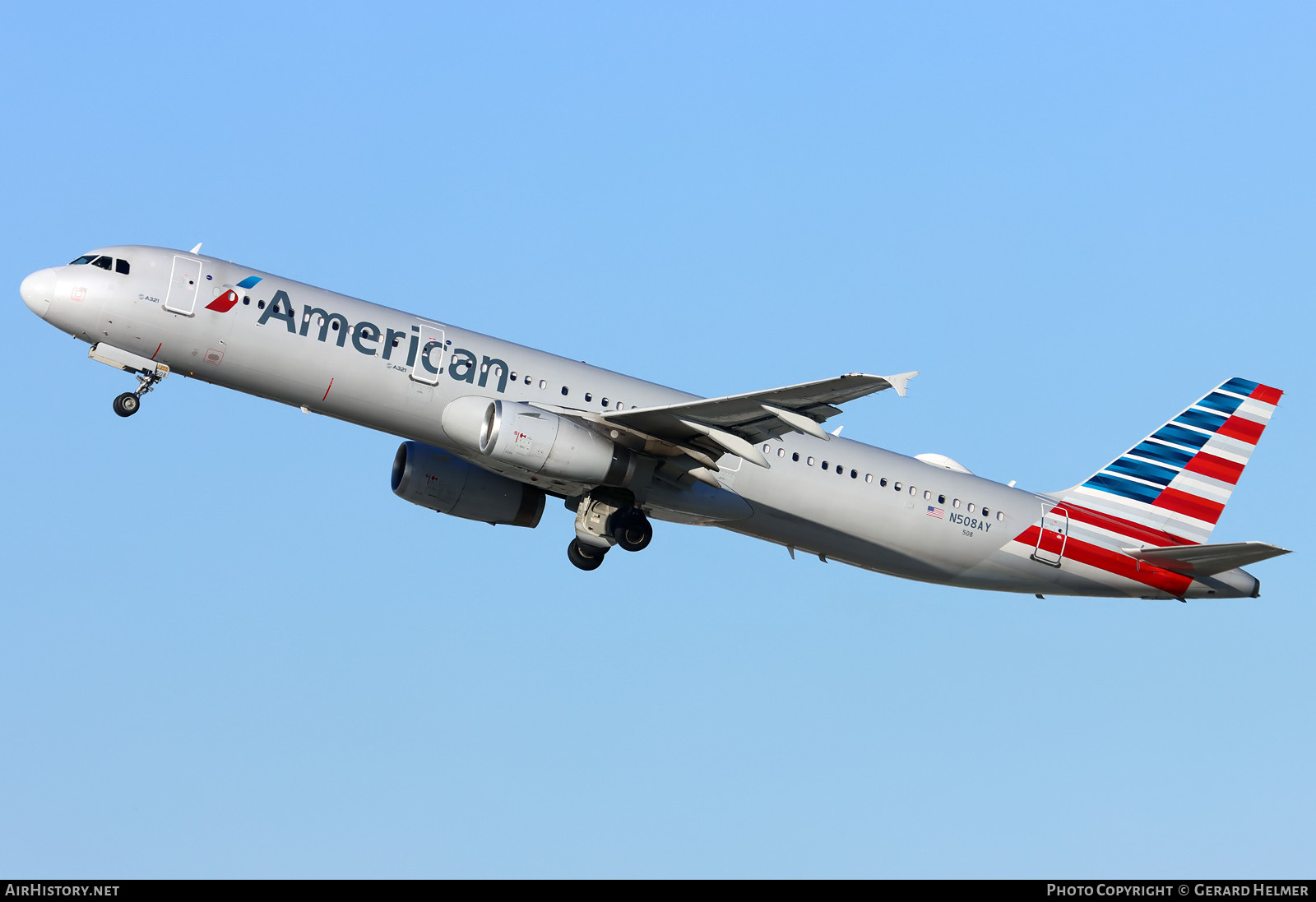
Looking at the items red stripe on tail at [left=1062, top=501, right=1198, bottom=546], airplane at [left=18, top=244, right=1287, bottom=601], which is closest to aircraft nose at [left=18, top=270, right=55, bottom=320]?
airplane at [left=18, top=244, right=1287, bottom=601]

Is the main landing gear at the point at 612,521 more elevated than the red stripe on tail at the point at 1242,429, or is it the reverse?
the red stripe on tail at the point at 1242,429

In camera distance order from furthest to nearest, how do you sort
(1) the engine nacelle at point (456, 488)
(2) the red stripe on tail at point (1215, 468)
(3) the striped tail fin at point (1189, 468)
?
(2) the red stripe on tail at point (1215, 468) → (3) the striped tail fin at point (1189, 468) → (1) the engine nacelle at point (456, 488)

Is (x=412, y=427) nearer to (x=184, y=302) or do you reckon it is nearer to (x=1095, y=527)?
(x=184, y=302)

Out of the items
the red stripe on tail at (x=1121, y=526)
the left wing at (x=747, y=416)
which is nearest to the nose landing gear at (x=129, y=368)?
the left wing at (x=747, y=416)

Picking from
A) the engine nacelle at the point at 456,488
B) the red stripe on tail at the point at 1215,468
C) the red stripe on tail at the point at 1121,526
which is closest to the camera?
the engine nacelle at the point at 456,488

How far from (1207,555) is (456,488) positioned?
19.3m

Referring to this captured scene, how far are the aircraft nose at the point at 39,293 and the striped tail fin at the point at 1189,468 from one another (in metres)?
26.6

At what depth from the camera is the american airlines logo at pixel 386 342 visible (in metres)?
33.3

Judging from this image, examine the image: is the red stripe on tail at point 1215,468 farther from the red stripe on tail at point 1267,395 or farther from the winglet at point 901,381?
the winglet at point 901,381

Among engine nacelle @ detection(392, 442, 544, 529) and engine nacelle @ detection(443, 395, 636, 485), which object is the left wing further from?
engine nacelle @ detection(392, 442, 544, 529)

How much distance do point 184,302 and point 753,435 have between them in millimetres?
13252

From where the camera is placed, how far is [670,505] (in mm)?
35719
